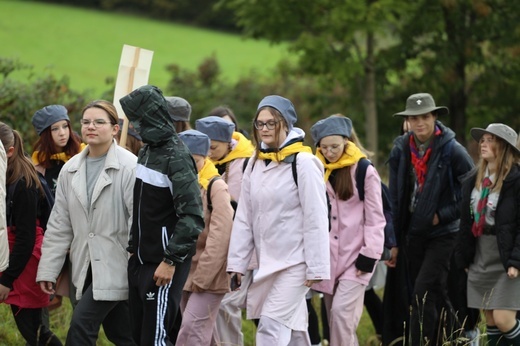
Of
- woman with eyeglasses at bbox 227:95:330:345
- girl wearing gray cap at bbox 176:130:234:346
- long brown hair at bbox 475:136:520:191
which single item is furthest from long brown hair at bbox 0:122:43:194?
long brown hair at bbox 475:136:520:191

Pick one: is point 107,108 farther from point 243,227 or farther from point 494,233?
point 494,233

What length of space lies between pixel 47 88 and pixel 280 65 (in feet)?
55.6

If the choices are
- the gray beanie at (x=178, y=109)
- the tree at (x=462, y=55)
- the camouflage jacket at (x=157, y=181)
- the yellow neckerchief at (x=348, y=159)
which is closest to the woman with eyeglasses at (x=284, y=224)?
the camouflage jacket at (x=157, y=181)

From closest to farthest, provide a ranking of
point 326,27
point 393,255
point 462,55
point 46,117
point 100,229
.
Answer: point 100,229, point 46,117, point 393,255, point 326,27, point 462,55

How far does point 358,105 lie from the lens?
27766 mm

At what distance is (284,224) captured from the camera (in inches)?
261

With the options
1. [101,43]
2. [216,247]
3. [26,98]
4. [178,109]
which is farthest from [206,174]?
[101,43]

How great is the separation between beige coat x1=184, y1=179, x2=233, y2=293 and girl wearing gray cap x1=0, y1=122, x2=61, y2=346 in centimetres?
119

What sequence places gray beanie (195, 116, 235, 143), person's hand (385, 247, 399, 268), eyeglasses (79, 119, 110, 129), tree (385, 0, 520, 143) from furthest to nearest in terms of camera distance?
tree (385, 0, 520, 143) → person's hand (385, 247, 399, 268) → gray beanie (195, 116, 235, 143) → eyeglasses (79, 119, 110, 129)

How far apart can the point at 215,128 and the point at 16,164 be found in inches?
66.2

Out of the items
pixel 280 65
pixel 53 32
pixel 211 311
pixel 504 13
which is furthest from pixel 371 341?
pixel 53 32

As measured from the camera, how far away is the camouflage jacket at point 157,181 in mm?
6039

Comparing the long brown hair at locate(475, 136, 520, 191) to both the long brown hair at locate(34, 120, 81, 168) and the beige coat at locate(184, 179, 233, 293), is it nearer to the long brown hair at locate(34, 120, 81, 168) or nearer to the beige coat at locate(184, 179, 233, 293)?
the beige coat at locate(184, 179, 233, 293)

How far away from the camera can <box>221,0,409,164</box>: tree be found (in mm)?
23141
